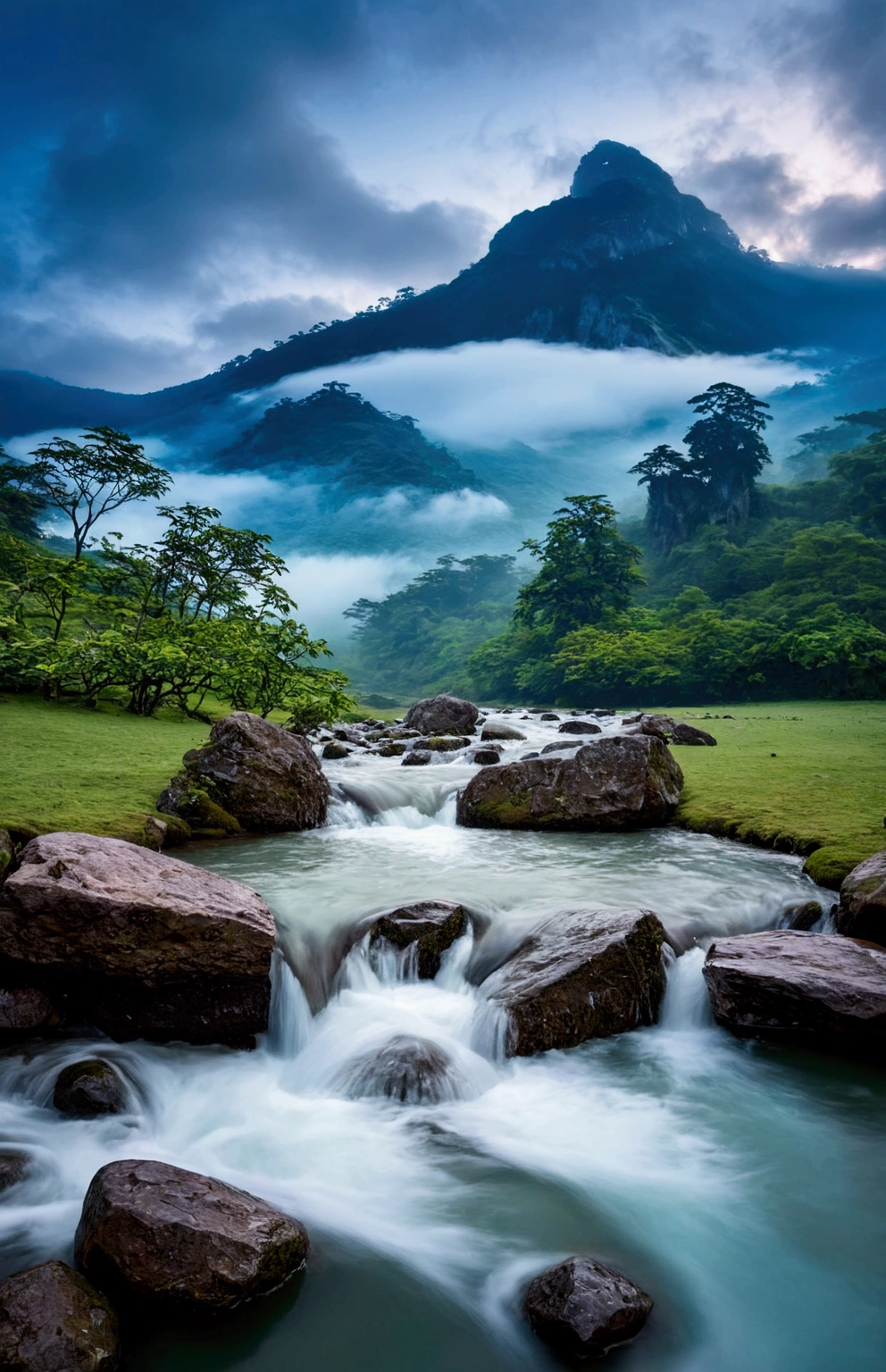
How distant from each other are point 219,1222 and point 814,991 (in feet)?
14.9

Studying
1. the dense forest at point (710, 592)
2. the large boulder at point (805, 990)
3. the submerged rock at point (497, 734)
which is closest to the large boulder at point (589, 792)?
the large boulder at point (805, 990)

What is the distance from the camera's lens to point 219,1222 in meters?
3.45

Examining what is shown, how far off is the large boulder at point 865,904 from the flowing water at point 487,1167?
843 mm

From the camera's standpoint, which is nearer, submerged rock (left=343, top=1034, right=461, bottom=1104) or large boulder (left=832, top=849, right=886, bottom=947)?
submerged rock (left=343, top=1034, right=461, bottom=1104)

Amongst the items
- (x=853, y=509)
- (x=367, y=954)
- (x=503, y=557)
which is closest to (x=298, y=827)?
(x=367, y=954)

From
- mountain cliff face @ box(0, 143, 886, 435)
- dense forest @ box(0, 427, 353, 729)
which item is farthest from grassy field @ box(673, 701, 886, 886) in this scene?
mountain cliff face @ box(0, 143, 886, 435)

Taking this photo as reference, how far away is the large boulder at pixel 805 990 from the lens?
553 cm

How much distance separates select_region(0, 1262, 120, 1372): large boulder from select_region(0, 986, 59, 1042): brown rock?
9.52 feet

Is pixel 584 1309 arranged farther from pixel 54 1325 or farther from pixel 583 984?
pixel 583 984

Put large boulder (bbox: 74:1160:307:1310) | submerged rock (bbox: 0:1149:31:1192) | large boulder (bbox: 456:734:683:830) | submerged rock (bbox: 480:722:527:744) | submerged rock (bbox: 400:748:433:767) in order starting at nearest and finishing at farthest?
large boulder (bbox: 74:1160:307:1310) < submerged rock (bbox: 0:1149:31:1192) < large boulder (bbox: 456:734:683:830) < submerged rock (bbox: 400:748:433:767) < submerged rock (bbox: 480:722:527:744)

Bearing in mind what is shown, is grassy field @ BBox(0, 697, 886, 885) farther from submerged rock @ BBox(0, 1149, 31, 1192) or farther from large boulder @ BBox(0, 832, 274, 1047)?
submerged rock @ BBox(0, 1149, 31, 1192)

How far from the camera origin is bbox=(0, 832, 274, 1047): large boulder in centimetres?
560

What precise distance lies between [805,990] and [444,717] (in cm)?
2182

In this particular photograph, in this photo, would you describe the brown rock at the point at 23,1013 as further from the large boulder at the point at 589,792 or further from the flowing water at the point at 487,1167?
the large boulder at the point at 589,792
